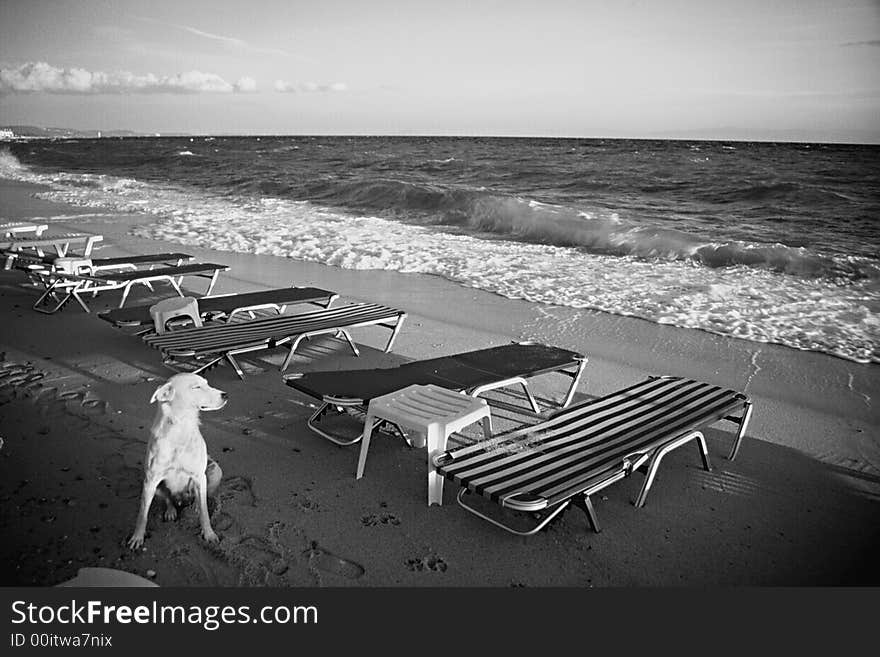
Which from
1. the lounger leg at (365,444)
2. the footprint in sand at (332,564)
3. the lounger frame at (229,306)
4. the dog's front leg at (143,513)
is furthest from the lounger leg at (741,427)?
the lounger frame at (229,306)

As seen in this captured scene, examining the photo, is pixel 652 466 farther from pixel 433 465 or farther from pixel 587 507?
pixel 433 465

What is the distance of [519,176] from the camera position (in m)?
26.6

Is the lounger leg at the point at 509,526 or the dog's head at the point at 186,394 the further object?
the lounger leg at the point at 509,526

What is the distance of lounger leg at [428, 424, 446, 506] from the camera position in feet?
11.3

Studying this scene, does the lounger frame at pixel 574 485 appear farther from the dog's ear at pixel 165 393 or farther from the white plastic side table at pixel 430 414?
the dog's ear at pixel 165 393

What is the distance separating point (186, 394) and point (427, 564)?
54.1 inches

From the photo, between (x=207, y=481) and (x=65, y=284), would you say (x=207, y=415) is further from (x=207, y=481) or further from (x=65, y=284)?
(x=65, y=284)

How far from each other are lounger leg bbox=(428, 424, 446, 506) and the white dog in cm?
110

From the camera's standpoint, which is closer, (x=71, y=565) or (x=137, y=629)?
(x=137, y=629)

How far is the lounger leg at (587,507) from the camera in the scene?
3.16 metres

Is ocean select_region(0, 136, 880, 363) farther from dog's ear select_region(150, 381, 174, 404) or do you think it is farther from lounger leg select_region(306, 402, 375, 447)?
dog's ear select_region(150, 381, 174, 404)

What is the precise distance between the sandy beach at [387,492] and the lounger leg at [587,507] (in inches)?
2.7

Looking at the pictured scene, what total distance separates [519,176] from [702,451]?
77.9 ft

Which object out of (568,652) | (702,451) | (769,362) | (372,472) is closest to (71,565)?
(372,472)
